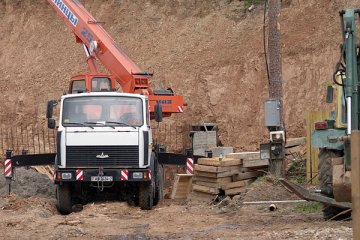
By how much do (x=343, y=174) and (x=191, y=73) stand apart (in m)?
19.0

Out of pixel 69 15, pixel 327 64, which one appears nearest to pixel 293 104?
pixel 327 64

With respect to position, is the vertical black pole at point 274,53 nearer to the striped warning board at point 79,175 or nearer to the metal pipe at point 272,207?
the metal pipe at point 272,207

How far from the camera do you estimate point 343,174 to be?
7945mm

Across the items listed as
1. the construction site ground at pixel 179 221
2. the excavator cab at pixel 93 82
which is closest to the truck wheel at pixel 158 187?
the construction site ground at pixel 179 221

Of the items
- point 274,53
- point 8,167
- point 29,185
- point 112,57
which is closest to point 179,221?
point 274,53

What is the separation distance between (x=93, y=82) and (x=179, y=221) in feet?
20.3

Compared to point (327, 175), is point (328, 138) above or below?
above

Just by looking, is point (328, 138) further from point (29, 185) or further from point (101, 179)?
point (29, 185)

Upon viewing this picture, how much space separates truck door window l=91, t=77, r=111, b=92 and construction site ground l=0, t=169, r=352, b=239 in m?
2.82

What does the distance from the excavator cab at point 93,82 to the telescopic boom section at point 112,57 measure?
362 millimetres

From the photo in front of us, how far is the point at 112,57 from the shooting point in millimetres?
18562

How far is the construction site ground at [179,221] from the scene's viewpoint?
1055cm

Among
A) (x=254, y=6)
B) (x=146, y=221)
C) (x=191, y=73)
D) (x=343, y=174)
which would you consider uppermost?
(x=254, y=6)

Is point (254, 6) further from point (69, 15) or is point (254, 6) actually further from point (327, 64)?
point (69, 15)
